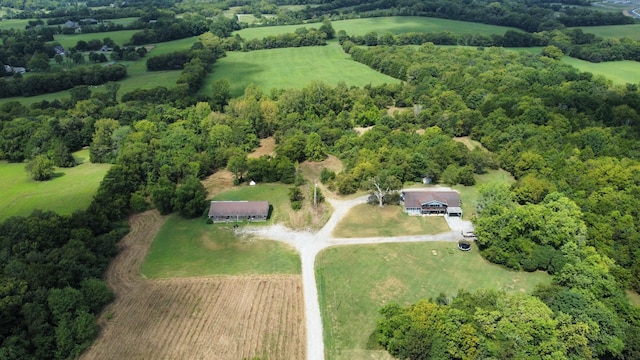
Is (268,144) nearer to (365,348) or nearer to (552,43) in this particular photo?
(365,348)

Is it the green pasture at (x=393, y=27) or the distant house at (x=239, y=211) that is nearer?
the distant house at (x=239, y=211)

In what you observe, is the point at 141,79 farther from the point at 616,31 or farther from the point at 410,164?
the point at 616,31

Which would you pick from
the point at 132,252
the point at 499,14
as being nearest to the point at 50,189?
→ the point at 132,252

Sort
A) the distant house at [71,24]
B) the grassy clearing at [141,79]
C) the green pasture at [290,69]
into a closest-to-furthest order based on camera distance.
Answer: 1. the grassy clearing at [141,79]
2. the green pasture at [290,69]
3. the distant house at [71,24]

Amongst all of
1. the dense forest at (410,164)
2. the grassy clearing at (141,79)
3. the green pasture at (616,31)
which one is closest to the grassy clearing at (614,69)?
the dense forest at (410,164)

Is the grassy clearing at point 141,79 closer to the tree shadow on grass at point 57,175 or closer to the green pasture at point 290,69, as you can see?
the green pasture at point 290,69

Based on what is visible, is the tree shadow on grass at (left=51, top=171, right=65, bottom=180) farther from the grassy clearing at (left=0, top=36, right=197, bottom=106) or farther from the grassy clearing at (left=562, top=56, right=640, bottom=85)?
the grassy clearing at (left=562, top=56, right=640, bottom=85)
